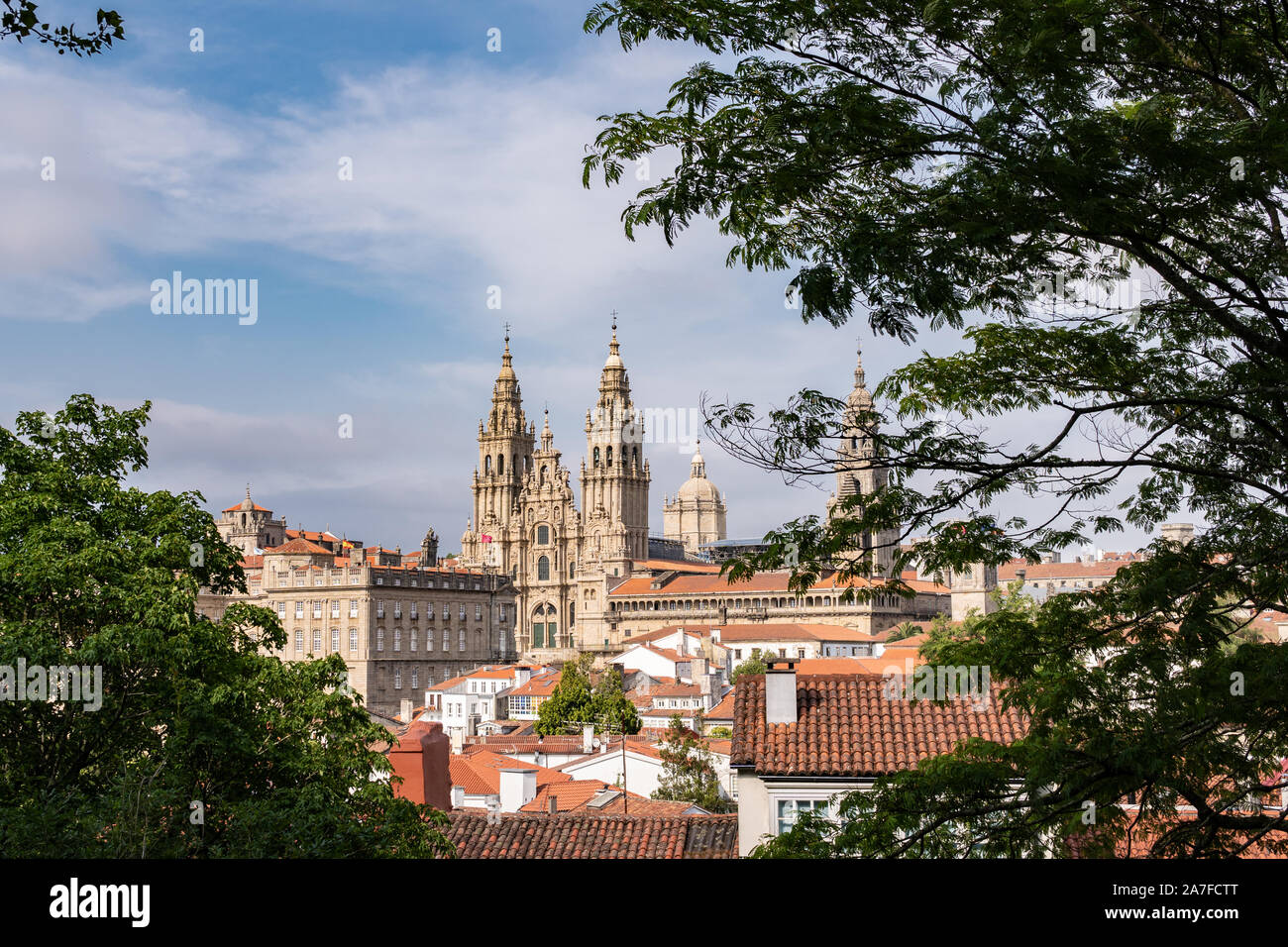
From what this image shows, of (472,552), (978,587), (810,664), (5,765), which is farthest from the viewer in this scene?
(472,552)

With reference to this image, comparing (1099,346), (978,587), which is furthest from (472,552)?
(1099,346)

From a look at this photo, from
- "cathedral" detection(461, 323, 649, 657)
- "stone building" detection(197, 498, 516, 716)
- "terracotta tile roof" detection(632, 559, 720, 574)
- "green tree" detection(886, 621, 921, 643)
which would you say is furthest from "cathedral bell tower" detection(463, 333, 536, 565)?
"green tree" detection(886, 621, 921, 643)

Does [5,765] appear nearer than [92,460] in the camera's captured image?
Yes

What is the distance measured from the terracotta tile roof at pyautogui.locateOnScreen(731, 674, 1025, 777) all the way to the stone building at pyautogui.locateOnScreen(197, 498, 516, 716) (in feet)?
273

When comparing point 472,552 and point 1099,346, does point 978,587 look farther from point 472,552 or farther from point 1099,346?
point 1099,346

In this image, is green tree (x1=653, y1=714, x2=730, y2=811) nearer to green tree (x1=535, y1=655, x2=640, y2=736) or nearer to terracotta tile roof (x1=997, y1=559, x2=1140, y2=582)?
green tree (x1=535, y1=655, x2=640, y2=736)

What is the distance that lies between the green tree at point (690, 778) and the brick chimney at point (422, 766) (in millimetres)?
10999

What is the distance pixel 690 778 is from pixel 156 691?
2501 cm

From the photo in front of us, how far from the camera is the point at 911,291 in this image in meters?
8.36

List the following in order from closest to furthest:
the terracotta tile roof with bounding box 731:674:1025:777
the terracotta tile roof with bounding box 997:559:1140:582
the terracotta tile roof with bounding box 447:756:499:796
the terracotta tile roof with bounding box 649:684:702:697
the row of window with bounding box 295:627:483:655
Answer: the terracotta tile roof with bounding box 731:674:1025:777, the terracotta tile roof with bounding box 447:756:499:796, the terracotta tile roof with bounding box 649:684:702:697, the row of window with bounding box 295:627:483:655, the terracotta tile roof with bounding box 997:559:1140:582

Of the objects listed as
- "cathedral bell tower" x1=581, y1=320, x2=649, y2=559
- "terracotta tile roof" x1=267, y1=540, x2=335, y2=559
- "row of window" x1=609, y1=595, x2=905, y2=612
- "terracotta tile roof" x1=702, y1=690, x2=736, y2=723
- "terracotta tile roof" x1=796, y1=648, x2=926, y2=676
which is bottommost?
"terracotta tile roof" x1=702, y1=690, x2=736, y2=723

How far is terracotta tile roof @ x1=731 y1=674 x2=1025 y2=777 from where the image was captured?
18812mm

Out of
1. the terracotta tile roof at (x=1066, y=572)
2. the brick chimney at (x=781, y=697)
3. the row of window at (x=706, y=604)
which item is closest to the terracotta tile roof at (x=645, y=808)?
the brick chimney at (x=781, y=697)

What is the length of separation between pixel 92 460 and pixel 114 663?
4.71 m
